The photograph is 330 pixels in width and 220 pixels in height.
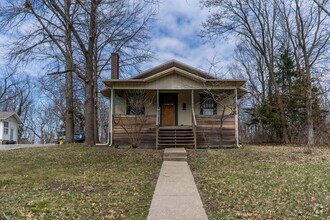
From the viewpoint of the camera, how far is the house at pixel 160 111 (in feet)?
50.3

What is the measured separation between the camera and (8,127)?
3409 centimetres

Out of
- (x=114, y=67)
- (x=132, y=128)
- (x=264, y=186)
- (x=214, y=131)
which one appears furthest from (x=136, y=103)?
(x=264, y=186)

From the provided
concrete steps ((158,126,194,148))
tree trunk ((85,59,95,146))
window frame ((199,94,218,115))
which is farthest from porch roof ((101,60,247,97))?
concrete steps ((158,126,194,148))

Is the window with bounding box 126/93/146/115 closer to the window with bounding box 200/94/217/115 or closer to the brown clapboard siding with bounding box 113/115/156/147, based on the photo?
the brown clapboard siding with bounding box 113/115/156/147

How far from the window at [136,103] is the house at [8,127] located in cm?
2125

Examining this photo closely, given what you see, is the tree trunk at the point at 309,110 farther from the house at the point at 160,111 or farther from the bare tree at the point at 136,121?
the bare tree at the point at 136,121

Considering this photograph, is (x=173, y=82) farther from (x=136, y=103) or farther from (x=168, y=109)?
(x=136, y=103)

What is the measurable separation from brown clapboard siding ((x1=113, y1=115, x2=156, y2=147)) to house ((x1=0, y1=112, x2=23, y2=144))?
21139 millimetres

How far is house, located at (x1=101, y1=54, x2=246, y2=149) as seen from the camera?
1532 cm

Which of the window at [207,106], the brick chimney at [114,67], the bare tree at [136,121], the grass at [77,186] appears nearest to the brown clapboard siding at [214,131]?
the window at [207,106]

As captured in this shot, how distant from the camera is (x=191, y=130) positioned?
15664 mm

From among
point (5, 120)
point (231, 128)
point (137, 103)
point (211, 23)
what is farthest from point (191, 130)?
point (5, 120)

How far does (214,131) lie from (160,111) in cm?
355

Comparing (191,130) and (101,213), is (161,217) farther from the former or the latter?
(191,130)
